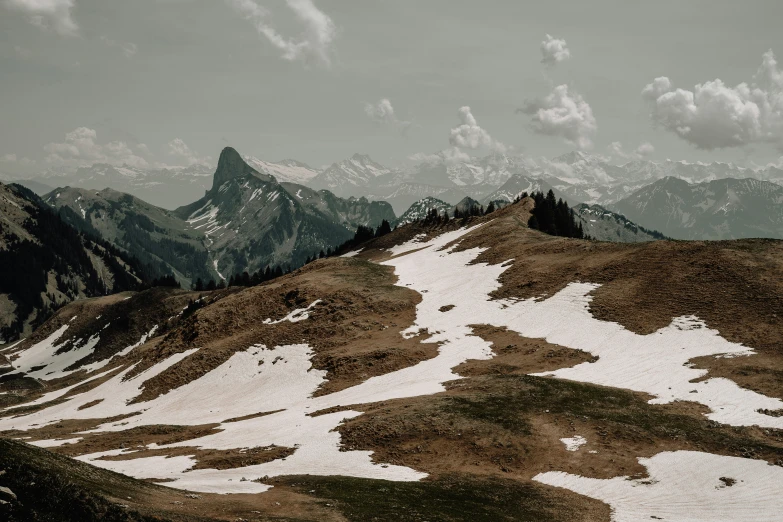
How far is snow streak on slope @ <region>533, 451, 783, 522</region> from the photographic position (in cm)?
2703

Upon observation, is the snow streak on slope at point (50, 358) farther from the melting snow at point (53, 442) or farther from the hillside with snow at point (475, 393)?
the melting snow at point (53, 442)

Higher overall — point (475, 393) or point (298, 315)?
point (298, 315)

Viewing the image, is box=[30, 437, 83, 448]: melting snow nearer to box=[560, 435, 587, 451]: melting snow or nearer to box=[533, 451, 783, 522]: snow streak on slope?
box=[533, 451, 783, 522]: snow streak on slope

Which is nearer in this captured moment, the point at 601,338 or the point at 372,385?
the point at 372,385

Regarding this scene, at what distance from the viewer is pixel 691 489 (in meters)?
30.1

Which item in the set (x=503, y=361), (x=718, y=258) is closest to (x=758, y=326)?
(x=718, y=258)

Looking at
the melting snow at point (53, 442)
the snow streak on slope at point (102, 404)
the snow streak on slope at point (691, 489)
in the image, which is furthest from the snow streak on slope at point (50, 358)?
the snow streak on slope at point (691, 489)

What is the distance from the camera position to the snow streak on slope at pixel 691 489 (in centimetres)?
2703

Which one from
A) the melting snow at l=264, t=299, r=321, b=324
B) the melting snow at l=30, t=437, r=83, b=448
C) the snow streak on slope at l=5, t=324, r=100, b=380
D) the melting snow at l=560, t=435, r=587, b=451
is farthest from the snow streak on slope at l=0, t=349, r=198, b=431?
the snow streak on slope at l=5, t=324, r=100, b=380

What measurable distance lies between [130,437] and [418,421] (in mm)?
31261

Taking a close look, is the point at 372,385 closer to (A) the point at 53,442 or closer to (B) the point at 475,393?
(B) the point at 475,393

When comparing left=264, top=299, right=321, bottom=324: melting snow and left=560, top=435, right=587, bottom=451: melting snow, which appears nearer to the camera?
left=560, top=435, right=587, bottom=451: melting snow

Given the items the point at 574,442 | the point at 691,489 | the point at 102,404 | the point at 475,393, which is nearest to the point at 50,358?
the point at 102,404

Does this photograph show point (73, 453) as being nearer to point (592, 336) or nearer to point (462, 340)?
point (462, 340)
